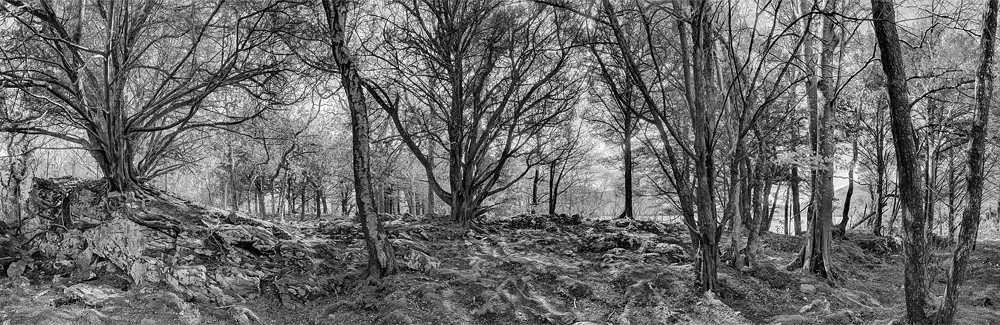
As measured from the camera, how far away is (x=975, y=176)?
4898 millimetres

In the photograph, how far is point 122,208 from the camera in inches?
275

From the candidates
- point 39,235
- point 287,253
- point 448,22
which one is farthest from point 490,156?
point 39,235

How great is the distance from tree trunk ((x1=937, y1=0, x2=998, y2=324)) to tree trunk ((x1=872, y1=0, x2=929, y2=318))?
24 centimetres

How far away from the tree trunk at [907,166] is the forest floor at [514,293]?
75 cm

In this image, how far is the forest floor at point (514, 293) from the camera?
495cm

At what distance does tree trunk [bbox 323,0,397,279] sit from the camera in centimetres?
645

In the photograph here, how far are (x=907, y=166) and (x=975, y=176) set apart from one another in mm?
669

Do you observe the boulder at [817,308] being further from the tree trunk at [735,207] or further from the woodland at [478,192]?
the tree trunk at [735,207]

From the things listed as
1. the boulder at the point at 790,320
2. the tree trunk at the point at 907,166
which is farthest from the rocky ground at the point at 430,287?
the tree trunk at the point at 907,166

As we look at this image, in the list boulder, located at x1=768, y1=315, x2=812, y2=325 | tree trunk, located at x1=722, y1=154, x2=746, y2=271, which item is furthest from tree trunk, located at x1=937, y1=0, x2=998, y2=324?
tree trunk, located at x1=722, y1=154, x2=746, y2=271

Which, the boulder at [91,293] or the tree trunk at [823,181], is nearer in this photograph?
the boulder at [91,293]

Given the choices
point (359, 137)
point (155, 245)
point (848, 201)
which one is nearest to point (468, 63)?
point (359, 137)

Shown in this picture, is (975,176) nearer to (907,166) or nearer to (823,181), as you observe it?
(907,166)

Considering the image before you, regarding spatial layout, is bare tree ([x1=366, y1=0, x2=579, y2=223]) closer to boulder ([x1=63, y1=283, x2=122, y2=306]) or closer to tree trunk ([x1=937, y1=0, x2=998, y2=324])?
boulder ([x1=63, y1=283, x2=122, y2=306])
